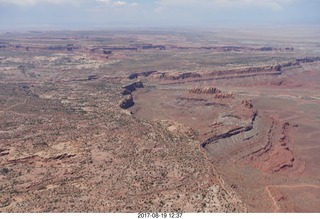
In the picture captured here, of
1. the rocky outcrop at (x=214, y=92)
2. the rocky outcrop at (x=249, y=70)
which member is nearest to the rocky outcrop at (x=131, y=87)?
the rocky outcrop at (x=214, y=92)

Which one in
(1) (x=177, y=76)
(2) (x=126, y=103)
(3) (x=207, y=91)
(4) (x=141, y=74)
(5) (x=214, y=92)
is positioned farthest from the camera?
(4) (x=141, y=74)

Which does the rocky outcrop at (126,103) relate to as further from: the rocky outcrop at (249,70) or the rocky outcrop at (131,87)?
the rocky outcrop at (249,70)

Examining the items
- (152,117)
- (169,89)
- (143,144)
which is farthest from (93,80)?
(143,144)

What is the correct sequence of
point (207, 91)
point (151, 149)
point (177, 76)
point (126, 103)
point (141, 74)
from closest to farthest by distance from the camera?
point (151, 149) < point (126, 103) < point (207, 91) < point (177, 76) < point (141, 74)

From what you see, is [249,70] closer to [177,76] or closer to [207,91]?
[177,76]

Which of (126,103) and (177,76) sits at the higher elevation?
(126,103)

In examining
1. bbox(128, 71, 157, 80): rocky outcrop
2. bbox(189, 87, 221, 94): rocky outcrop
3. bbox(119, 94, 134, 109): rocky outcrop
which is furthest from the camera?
bbox(128, 71, 157, 80): rocky outcrop

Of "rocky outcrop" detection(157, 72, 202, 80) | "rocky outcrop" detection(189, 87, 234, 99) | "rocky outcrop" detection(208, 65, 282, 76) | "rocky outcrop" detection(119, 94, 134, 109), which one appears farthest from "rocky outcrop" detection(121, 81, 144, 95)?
"rocky outcrop" detection(208, 65, 282, 76)

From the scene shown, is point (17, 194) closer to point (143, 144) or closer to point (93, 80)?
point (143, 144)

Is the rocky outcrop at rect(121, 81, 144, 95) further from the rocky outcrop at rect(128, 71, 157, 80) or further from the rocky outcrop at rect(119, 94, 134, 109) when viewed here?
the rocky outcrop at rect(128, 71, 157, 80)

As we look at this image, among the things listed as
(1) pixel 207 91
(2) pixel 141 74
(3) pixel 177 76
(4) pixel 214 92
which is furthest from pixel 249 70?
(4) pixel 214 92

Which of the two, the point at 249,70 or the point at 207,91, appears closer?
the point at 207,91

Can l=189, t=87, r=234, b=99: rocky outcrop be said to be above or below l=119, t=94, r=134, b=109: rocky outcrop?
above
